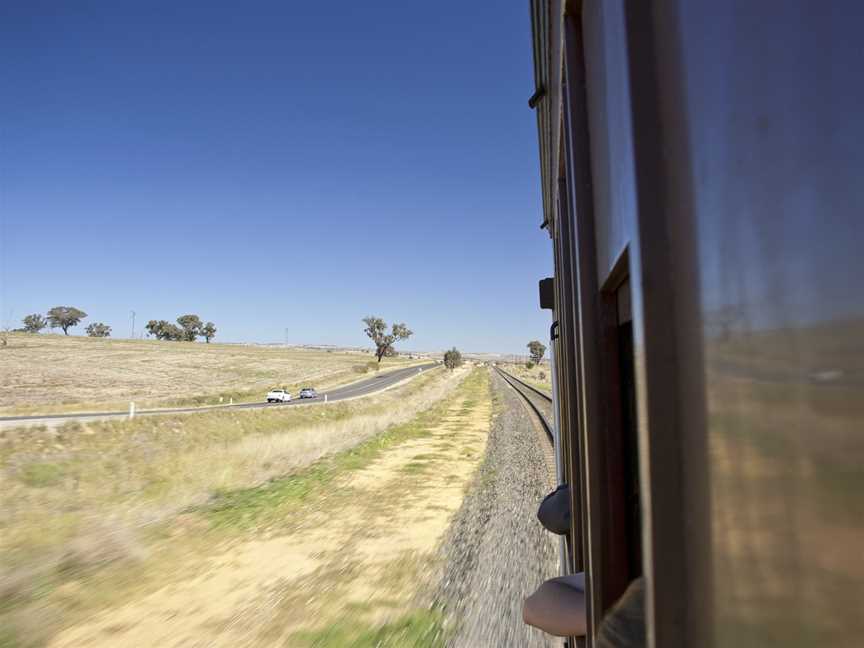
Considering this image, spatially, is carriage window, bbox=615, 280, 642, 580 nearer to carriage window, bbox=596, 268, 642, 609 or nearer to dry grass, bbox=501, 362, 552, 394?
carriage window, bbox=596, 268, 642, 609

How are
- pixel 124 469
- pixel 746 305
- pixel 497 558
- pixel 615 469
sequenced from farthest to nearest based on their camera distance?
pixel 124 469
pixel 497 558
pixel 615 469
pixel 746 305

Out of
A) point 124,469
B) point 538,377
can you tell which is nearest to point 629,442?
point 124,469

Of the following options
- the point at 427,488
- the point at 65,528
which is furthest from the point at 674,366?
the point at 427,488

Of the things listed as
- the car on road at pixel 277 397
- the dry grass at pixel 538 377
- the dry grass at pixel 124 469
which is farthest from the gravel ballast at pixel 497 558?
the car on road at pixel 277 397

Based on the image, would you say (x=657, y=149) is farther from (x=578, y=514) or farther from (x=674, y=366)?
(x=578, y=514)

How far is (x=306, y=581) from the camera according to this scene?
6934mm

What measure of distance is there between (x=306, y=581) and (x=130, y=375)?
5998 centimetres

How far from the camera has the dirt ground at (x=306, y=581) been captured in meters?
5.60

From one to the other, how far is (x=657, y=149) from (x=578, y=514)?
67.4 inches

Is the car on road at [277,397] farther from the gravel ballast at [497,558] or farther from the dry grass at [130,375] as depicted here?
the gravel ballast at [497,558]

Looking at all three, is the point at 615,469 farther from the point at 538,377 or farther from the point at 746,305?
the point at 538,377

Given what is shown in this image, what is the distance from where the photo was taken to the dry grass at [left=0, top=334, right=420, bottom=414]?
1603 inches

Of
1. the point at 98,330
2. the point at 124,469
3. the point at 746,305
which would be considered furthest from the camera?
the point at 98,330

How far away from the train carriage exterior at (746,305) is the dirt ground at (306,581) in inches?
226
